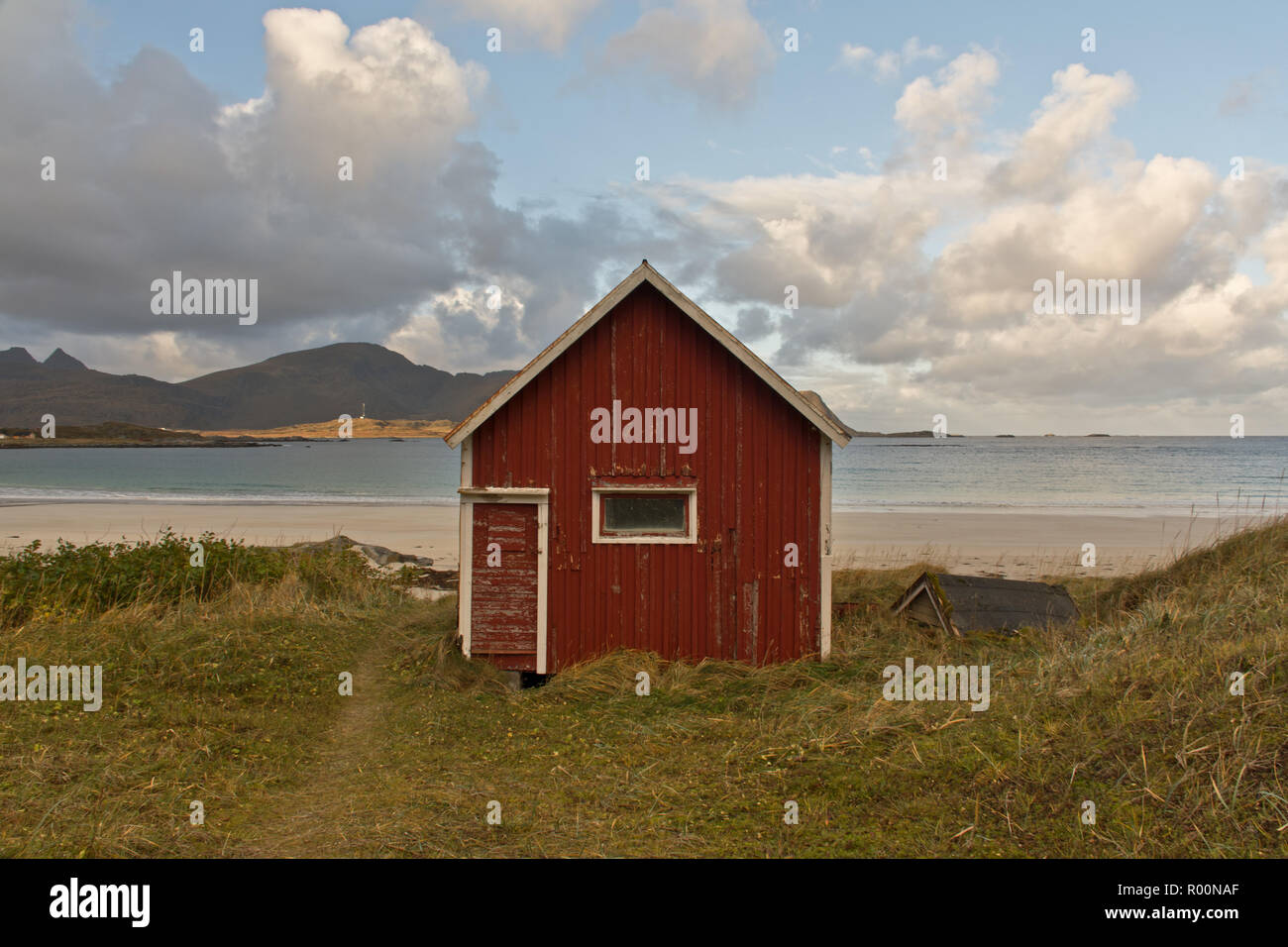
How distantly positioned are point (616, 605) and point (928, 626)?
5562 mm

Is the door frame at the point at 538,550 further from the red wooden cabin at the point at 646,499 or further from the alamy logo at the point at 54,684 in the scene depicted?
the alamy logo at the point at 54,684

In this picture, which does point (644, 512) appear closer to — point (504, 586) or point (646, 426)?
point (646, 426)

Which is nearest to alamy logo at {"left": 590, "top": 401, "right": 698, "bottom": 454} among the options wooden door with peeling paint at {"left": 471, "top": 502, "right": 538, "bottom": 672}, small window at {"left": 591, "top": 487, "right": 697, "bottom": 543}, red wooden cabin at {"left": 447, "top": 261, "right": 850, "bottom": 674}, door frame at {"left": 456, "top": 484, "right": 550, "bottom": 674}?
red wooden cabin at {"left": 447, "top": 261, "right": 850, "bottom": 674}

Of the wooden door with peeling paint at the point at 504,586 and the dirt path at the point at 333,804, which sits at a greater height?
the wooden door with peeling paint at the point at 504,586

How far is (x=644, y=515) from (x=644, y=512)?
0.04 meters

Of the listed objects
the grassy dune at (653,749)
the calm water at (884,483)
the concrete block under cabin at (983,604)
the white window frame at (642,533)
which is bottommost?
the grassy dune at (653,749)

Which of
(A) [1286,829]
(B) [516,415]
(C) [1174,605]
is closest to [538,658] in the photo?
(B) [516,415]

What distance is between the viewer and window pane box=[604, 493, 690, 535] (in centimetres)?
1128

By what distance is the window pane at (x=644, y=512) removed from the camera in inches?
444

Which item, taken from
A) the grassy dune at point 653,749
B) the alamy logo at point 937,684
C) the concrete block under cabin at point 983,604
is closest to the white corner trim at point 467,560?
the grassy dune at point 653,749

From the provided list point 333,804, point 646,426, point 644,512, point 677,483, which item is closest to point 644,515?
point 644,512

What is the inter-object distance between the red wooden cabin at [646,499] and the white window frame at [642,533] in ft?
0.07

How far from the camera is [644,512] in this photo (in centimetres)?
1132

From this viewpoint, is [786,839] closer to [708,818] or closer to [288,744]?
[708,818]
